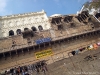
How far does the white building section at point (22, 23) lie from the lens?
34281 millimetres

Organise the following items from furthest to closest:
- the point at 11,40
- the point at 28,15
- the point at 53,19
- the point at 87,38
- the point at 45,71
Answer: the point at 28,15
the point at 53,19
the point at 87,38
the point at 11,40
the point at 45,71

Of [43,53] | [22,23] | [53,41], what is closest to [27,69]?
[43,53]

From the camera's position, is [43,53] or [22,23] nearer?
[43,53]

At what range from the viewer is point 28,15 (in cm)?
3812

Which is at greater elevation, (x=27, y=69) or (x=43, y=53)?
(x=43, y=53)

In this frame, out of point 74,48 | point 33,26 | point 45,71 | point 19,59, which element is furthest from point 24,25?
point 45,71

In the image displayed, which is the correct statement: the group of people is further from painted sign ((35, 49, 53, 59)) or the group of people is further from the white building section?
the white building section

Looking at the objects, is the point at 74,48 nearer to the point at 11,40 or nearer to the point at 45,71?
the point at 45,71

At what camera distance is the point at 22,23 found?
36.2 metres

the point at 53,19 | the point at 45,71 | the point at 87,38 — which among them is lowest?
the point at 45,71

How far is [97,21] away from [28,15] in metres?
17.7

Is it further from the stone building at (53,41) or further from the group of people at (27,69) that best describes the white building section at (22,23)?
the group of people at (27,69)

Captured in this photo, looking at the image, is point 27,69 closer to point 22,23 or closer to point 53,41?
point 53,41

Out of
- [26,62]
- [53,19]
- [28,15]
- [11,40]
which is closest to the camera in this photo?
[26,62]
